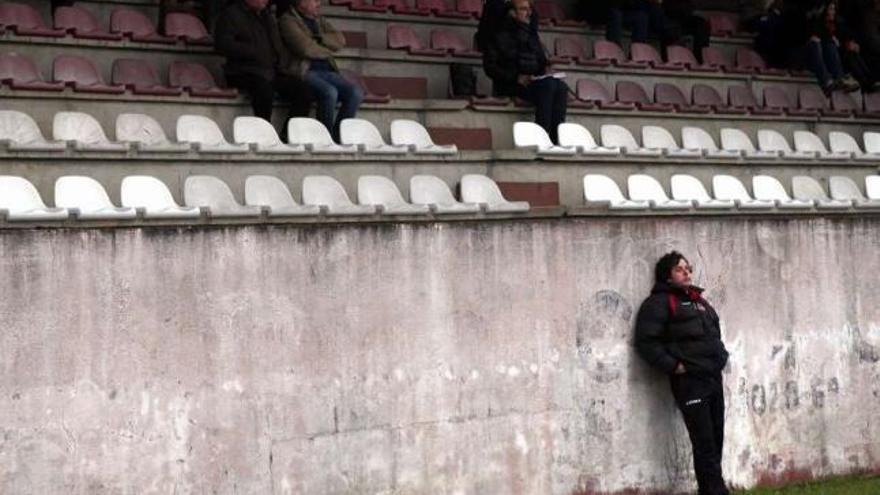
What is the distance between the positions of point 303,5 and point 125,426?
5389mm

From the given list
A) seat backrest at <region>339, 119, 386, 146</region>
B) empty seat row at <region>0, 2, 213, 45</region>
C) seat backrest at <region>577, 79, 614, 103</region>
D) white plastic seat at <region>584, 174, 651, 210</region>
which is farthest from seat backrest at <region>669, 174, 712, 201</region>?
empty seat row at <region>0, 2, 213, 45</region>

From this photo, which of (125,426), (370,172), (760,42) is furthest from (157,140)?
(760,42)

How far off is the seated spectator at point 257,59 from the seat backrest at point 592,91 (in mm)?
3603

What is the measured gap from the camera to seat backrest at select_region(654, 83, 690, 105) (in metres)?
15.0

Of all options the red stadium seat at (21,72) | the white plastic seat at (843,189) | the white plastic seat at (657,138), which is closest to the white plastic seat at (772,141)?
the white plastic seat at (843,189)

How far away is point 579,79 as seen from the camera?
1448cm

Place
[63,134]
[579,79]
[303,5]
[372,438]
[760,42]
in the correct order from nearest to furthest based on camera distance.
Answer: [372,438]
[63,134]
[303,5]
[579,79]
[760,42]

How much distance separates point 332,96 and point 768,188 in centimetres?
382

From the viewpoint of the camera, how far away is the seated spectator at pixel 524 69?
501 inches

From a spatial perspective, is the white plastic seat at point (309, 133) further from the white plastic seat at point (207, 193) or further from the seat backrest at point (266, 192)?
the white plastic seat at point (207, 193)

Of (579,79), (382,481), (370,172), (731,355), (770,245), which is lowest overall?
(382,481)

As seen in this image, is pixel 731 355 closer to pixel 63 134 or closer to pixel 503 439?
pixel 503 439

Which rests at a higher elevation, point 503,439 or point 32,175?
point 32,175

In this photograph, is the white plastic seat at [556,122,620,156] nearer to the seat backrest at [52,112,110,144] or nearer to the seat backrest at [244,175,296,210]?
the seat backrest at [244,175,296,210]
